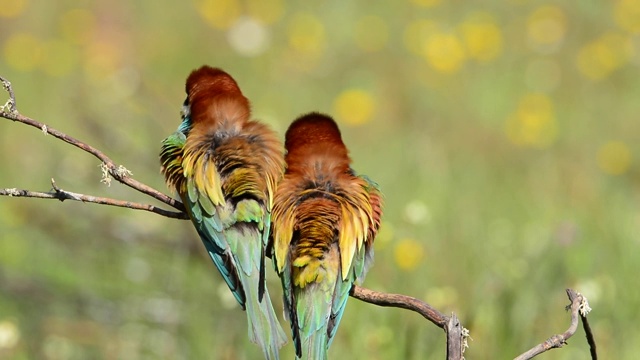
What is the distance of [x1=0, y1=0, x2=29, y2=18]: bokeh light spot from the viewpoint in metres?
7.60

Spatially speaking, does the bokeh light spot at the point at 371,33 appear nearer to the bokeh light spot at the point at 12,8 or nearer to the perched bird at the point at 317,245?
the bokeh light spot at the point at 12,8

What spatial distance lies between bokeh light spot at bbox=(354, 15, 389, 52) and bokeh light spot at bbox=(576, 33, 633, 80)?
124cm

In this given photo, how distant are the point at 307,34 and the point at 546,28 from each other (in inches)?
61.7

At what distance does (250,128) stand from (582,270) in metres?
2.07

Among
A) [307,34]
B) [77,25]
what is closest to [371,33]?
[307,34]

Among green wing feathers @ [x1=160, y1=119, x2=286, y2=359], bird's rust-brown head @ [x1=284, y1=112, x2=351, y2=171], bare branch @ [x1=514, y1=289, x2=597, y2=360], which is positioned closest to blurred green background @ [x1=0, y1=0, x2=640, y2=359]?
bird's rust-brown head @ [x1=284, y1=112, x2=351, y2=171]

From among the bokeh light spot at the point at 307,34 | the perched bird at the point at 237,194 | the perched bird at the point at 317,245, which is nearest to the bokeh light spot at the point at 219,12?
the bokeh light spot at the point at 307,34

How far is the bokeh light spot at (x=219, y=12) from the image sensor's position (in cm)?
758

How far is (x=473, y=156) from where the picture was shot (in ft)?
19.4

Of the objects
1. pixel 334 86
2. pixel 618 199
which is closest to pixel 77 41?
pixel 334 86

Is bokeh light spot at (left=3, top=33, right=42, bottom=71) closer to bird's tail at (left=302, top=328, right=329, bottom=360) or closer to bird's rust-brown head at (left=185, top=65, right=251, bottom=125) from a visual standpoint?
bird's rust-brown head at (left=185, top=65, right=251, bottom=125)

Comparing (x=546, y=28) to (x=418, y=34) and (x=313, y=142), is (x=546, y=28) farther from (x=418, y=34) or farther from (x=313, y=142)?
(x=313, y=142)

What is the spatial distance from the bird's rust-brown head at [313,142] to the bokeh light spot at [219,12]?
5057mm

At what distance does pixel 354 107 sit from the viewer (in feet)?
21.0
